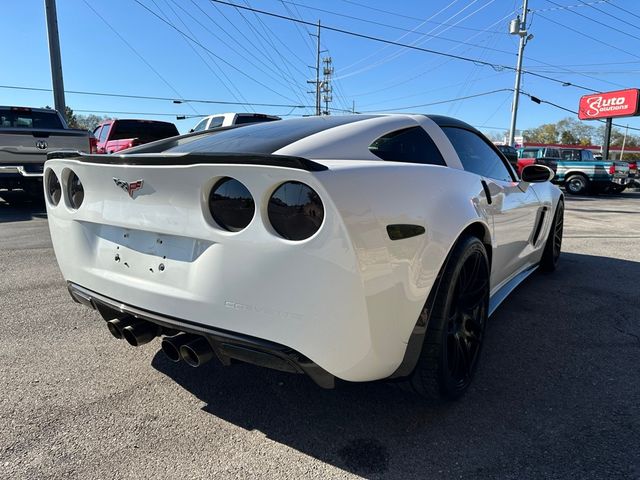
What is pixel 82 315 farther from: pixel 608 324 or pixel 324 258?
pixel 608 324

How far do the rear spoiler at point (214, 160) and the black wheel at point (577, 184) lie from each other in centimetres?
1973

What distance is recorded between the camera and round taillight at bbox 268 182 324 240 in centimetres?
166

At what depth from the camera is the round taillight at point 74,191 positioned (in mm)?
2375

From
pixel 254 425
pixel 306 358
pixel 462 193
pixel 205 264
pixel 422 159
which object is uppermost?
pixel 422 159

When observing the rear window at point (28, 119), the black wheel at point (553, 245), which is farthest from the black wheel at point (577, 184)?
the rear window at point (28, 119)

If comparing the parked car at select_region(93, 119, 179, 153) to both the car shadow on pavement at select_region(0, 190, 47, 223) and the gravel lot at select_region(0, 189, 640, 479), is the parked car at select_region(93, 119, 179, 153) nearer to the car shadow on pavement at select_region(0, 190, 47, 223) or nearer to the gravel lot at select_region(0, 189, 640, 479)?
the car shadow on pavement at select_region(0, 190, 47, 223)

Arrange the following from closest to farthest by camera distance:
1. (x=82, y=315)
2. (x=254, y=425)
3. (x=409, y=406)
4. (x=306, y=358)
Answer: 1. (x=306, y=358)
2. (x=254, y=425)
3. (x=409, y=406)
4. (x=82, y=315)

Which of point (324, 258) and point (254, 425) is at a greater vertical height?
point (324, 258)

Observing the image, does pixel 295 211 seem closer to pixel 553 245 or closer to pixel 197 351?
pixel 197 351

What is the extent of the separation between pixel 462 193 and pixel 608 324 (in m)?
2.07

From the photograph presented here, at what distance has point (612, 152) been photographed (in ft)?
266

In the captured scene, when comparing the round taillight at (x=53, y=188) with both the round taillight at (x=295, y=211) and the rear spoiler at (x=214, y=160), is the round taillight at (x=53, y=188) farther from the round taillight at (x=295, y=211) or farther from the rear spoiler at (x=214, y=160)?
the round taillight at (x=295, y=211)

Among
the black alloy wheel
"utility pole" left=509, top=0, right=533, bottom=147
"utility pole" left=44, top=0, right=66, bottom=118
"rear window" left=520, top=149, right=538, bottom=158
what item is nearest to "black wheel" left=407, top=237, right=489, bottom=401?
the black alloy wheel

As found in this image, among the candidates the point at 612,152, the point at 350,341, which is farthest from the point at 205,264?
the point at 612,152
